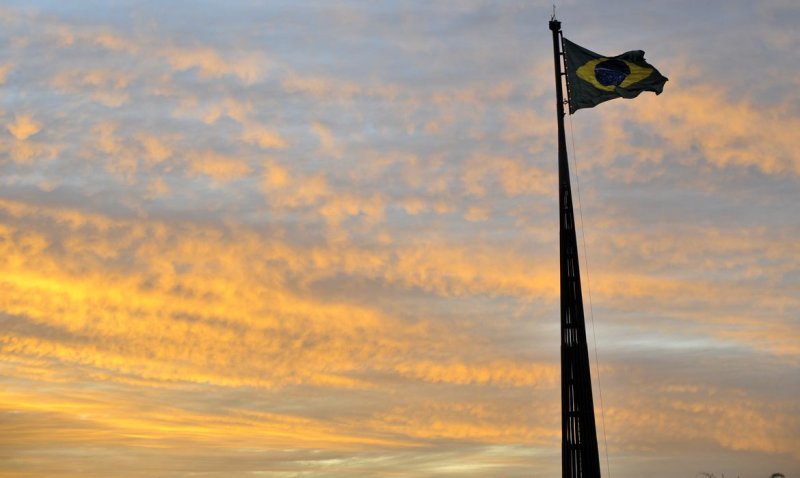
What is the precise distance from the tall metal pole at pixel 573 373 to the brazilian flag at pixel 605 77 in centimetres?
289

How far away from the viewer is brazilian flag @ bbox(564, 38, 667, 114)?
49.2m

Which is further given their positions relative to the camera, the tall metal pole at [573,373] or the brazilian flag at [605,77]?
the brazilian flag at [605,77]

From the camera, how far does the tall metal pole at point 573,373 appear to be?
152 feet

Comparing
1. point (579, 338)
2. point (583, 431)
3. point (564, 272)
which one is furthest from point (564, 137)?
point (583, 431)

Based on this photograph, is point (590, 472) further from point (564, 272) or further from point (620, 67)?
point (620, 67)

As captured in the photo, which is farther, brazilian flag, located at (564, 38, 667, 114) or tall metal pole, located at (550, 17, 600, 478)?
brazilian flag, located at (564, 38, 667, 114)

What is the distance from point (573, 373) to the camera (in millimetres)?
46969

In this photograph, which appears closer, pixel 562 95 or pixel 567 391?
pixel 567 391

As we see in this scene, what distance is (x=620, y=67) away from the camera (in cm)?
4934

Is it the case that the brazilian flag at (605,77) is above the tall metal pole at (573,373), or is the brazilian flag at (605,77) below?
above

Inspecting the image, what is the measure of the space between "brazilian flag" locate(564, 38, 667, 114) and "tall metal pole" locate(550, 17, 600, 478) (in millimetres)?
2893

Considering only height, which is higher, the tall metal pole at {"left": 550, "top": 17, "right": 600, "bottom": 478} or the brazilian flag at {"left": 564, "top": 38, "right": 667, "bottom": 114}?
the brazilian flag at {"left": 564, "top": 38, "right": 667, "bottom": 114}

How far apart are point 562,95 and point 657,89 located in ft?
14.3

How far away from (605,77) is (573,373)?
1378cm
